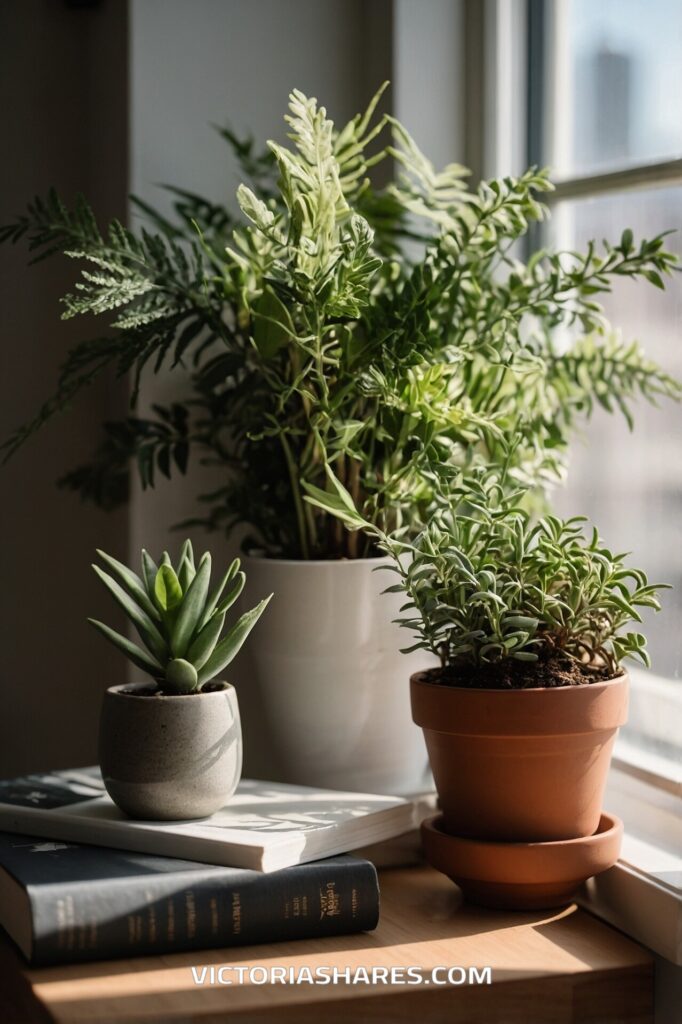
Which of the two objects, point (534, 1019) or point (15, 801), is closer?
point (534, 1019)

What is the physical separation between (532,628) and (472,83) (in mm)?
649

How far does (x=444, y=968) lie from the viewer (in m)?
0.77

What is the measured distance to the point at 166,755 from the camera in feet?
2.81

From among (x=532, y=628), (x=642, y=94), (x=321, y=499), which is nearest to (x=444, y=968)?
(x=532, y=628)

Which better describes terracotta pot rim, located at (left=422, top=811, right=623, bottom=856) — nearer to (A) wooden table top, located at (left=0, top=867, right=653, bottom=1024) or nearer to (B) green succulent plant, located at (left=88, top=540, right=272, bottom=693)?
(A) wooden table top, located at (left=0, top=867, right=653, bottom=1024)

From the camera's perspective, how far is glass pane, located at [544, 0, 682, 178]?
Answer: 97 centimetres

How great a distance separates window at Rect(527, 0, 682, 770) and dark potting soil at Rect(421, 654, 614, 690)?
11 centimetres

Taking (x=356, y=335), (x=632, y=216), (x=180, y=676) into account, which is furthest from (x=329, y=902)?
(x=632, y=216)

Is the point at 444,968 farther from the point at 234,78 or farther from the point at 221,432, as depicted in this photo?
the point at 234,78

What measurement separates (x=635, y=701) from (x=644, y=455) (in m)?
0.22

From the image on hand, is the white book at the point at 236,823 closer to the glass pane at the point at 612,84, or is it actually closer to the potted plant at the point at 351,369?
the potted plant at the point at 351,369

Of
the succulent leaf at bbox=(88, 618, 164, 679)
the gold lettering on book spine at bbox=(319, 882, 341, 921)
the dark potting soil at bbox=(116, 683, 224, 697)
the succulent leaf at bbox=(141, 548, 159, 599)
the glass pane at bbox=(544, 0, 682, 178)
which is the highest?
the glass pane at bbox=(544, 0, 682, 178)

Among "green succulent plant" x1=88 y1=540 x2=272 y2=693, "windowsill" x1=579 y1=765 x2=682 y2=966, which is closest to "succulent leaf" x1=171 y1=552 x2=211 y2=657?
"green succulent plant" x1=88 y1=540 x2=272 y2=693

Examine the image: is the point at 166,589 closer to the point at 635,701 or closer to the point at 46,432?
the point at 635,701
